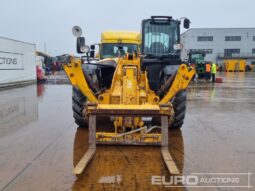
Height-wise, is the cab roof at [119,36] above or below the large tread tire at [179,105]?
above

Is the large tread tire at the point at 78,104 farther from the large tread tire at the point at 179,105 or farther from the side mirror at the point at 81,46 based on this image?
the large tread tire at the point at 179,105

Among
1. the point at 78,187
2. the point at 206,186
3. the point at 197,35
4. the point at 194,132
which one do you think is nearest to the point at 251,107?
the point at 194,132

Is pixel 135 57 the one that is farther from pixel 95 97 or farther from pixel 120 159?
pixel 120 159

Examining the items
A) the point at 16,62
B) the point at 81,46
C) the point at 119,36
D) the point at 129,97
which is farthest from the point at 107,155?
the point at 16,62

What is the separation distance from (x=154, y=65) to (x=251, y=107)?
17.5ft

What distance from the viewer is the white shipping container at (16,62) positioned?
1709 centimetres

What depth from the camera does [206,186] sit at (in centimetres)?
393

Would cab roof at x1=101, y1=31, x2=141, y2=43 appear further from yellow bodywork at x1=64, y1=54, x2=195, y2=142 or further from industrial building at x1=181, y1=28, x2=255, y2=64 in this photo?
industrial building at x1=181, y1=28, x2=255, y2=64

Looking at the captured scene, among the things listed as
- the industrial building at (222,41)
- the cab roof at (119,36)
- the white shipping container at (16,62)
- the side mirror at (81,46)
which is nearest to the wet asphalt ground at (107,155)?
the side mirror at (81,46)

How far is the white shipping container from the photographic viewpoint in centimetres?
1709

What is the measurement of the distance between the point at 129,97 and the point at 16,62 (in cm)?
1509

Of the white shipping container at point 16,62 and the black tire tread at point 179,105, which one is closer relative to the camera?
the black tire tread at point 179,105

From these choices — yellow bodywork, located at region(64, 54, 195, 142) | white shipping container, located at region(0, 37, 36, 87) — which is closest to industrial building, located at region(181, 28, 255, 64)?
white shipping container, located at region(0, 37, 36, 87)

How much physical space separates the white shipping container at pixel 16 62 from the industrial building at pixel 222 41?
51388 mm
